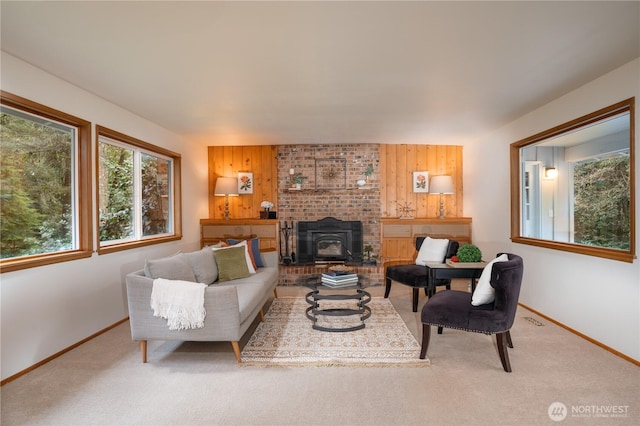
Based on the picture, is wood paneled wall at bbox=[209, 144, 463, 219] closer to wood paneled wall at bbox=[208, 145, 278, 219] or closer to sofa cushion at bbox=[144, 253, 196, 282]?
wood paneled wall at bbox=[208, 145, 278, 219]

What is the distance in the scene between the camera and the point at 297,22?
2.07m

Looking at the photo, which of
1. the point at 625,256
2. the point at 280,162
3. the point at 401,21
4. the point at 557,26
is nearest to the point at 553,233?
the point at 625,256

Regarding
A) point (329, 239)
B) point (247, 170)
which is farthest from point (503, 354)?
point (247, 170)

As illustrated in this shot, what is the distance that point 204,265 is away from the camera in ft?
11.4

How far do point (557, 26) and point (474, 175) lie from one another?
12.1 feet

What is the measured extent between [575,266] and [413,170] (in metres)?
3.22

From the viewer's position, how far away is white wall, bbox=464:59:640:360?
8.86ft

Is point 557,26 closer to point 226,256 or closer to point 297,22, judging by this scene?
point 297,22

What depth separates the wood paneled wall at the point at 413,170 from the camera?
6074 millimetres

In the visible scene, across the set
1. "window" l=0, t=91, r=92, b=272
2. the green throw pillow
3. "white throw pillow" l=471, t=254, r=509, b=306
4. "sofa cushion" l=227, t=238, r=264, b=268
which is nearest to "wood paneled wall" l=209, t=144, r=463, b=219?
"sofa cushion" l=227, t=238, r=264, b=268

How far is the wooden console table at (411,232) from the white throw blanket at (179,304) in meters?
3.95

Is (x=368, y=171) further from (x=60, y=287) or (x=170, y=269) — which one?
(x=60, y=287)

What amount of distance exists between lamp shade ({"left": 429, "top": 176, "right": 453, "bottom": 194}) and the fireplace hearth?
58.2 inches

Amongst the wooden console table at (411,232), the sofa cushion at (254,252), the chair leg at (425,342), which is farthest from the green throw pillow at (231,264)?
the wooden console table at (411,232)
